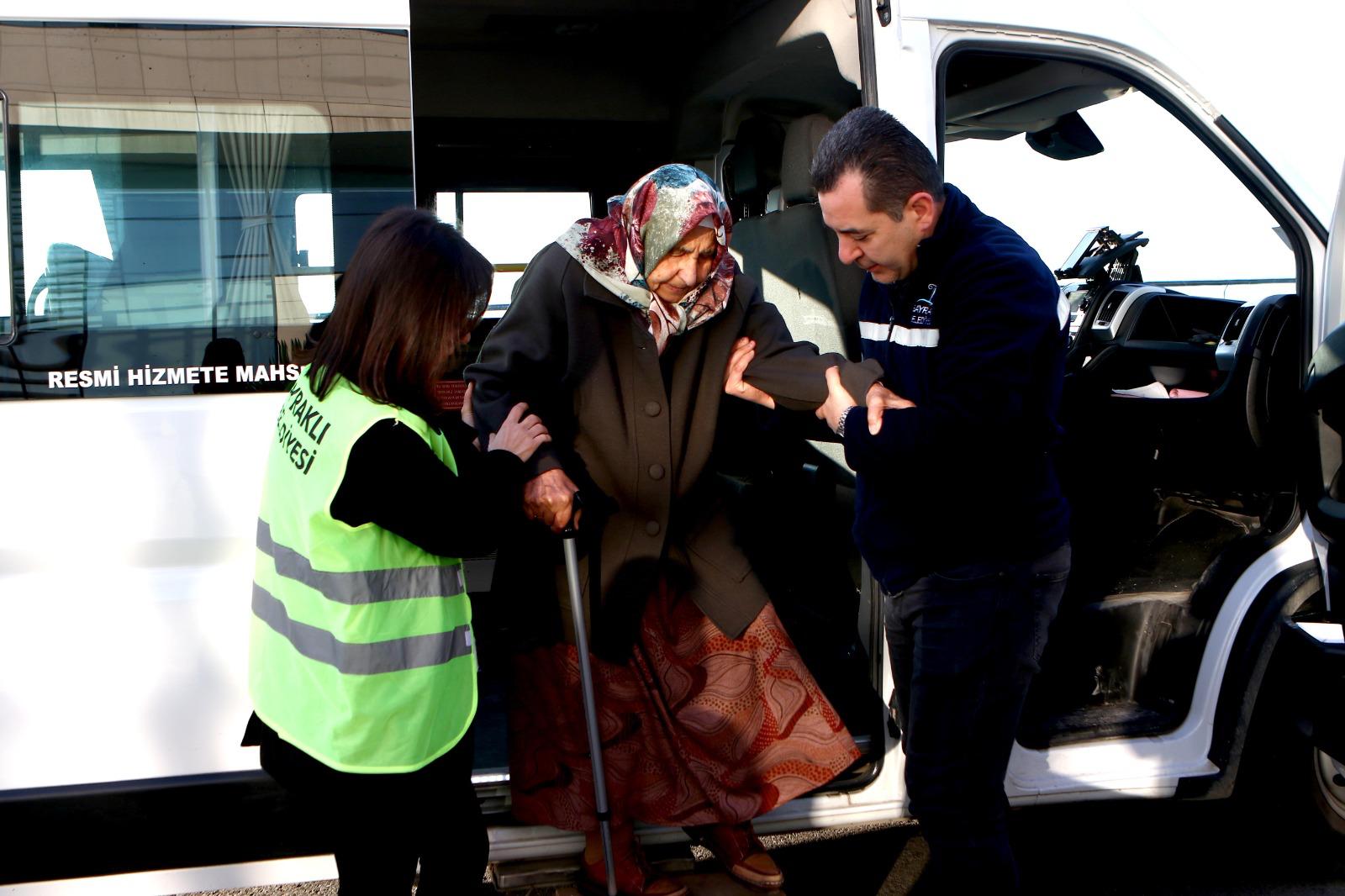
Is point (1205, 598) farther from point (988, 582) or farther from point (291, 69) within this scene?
point (291, 69)

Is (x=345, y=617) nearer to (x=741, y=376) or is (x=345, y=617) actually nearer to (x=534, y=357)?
(x=534, y=357)

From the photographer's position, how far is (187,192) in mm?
2721

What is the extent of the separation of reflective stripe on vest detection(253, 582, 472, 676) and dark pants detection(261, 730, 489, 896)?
0.65 ft

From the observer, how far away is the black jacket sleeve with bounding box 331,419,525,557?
2.02 metres

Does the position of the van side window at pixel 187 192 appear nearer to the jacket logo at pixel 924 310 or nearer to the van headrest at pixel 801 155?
the jacket logo at pixel 924 310

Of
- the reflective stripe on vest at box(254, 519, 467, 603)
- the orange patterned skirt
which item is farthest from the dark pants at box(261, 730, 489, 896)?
the orange patterned skirt

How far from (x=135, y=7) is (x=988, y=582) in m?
2.26

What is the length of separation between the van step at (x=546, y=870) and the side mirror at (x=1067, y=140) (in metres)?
3.06

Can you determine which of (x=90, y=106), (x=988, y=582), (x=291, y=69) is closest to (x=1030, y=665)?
(x=988, y=582)

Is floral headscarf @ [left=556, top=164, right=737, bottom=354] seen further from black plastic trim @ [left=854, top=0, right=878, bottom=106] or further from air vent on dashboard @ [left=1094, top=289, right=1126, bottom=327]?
air vent on dashboard @ [left=1094, top=289, right=1126, bottom=327]

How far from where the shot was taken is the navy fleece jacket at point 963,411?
7.69 ft

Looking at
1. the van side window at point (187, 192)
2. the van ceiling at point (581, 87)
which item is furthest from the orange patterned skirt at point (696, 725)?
the van ceiling at point (581, 87)

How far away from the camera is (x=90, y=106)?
2641mm

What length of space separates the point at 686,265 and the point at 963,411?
2.51 feet
